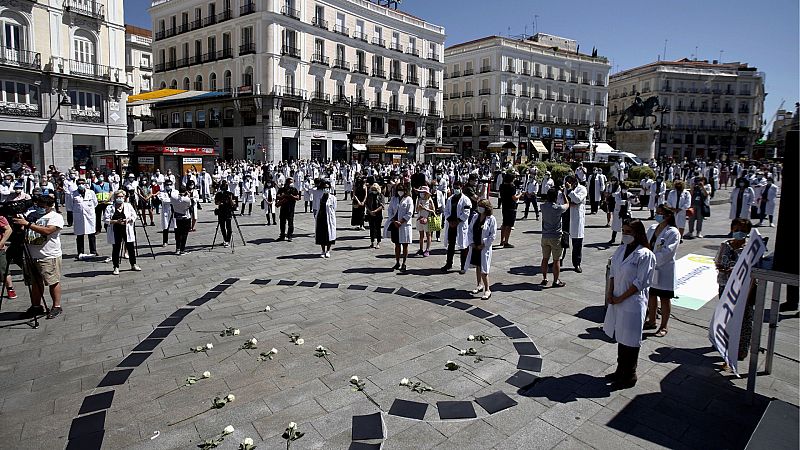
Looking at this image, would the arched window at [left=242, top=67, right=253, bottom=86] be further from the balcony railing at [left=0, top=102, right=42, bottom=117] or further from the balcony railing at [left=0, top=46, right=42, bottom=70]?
the balcony railing at [left=0, top=102, right=42, bottom=117]

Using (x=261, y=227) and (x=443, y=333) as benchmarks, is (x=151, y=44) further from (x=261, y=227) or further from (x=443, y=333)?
(x=443, y=333)

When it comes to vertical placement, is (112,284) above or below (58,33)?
below

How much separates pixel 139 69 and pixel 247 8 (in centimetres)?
1931

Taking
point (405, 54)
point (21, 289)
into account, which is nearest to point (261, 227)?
point (21, 289)

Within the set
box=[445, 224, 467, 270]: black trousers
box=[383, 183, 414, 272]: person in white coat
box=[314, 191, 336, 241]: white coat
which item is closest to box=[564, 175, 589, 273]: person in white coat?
box=[445, 224, 467, 270]: black trousers

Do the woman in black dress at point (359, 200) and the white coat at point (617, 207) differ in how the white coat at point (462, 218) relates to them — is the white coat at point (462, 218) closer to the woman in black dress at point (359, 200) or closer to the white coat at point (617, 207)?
the woman in black dress at point (359, 200)

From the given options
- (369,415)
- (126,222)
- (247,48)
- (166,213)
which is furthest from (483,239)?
(247,48)

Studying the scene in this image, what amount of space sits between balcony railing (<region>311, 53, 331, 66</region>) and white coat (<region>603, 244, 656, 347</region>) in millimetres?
40943

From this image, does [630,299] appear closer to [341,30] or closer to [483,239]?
[483,239]

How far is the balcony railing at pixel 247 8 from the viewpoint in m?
39.2

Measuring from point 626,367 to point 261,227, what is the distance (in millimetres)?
12570

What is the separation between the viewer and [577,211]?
9578 millimetres

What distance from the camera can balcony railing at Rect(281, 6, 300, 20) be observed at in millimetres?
39372

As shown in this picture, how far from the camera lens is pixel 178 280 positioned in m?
9.08
